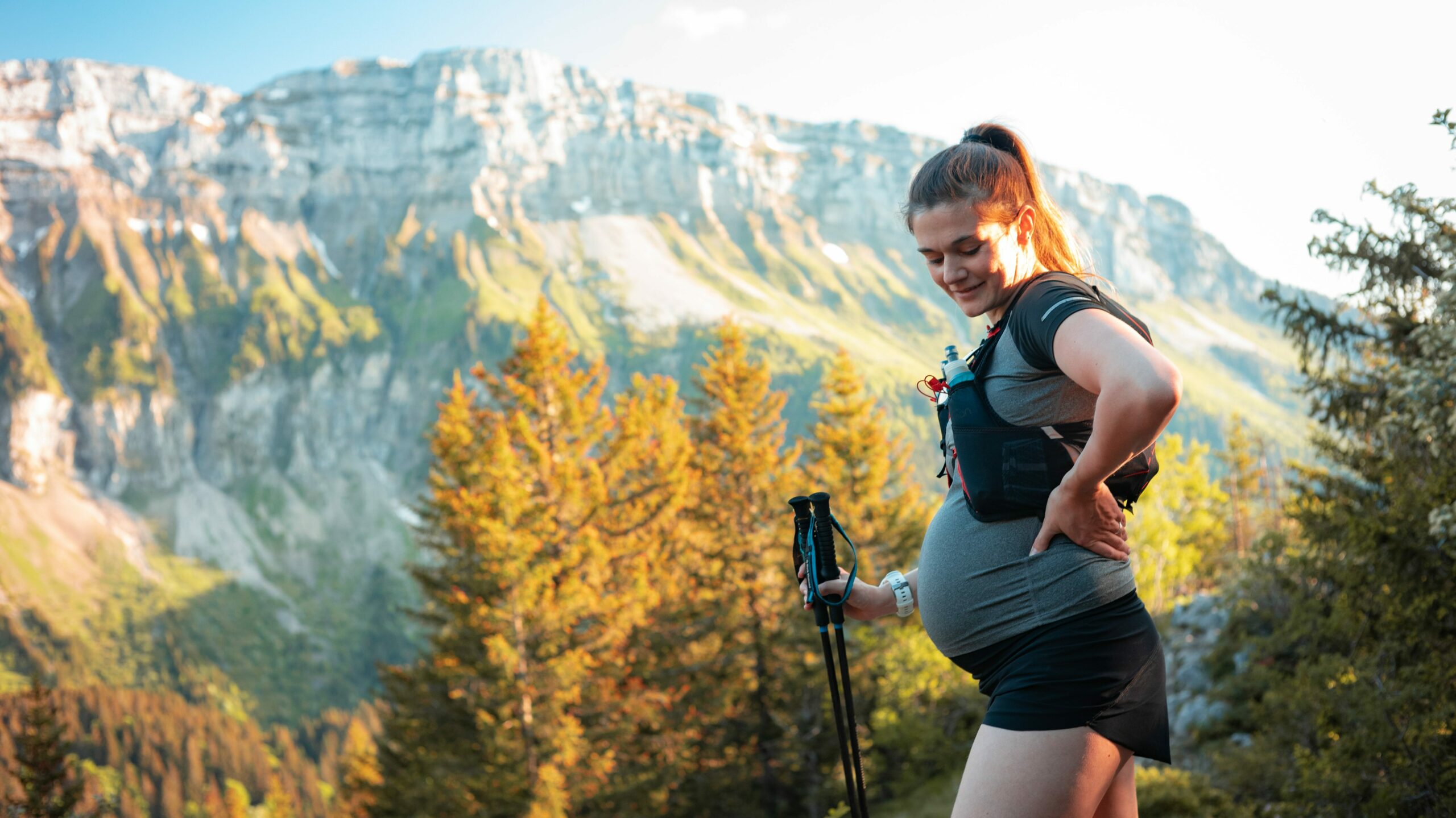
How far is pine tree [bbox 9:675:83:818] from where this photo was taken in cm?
2464

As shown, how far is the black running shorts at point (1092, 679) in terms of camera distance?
188 cm

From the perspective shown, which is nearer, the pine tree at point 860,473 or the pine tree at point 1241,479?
the pine tree at point 860,473

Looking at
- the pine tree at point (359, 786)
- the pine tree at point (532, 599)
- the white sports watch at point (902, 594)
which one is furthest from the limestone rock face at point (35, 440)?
the white sports watch at point (902, 594)

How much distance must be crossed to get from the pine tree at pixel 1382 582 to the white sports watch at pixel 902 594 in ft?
11.9

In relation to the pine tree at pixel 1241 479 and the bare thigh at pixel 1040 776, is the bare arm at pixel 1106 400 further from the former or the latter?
the pine tree at pixel 1241 479

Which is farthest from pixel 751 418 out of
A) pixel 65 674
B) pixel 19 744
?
pixel 65 674

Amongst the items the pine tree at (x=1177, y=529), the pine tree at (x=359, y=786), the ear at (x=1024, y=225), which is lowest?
the pine tree at (x=359, y=786)

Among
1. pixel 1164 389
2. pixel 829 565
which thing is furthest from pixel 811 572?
pixel 1164 389

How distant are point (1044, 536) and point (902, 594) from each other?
783 mm

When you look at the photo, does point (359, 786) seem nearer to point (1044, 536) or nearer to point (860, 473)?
point (860, 473)

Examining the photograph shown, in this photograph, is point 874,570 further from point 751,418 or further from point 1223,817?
point 1223,817

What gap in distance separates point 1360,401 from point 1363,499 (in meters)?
5.24

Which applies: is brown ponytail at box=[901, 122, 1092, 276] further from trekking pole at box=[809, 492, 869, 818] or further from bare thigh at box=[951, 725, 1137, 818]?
bare thigh at box=[951, 725, 1137, 818]

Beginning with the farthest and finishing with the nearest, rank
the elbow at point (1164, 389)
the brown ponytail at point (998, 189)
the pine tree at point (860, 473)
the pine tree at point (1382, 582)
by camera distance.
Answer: the pine tree at point (860, 473) → the pine tree at point (1382, 582) → the brown ponytail at point (998, 189) → the elbow at point (1164, 389)
